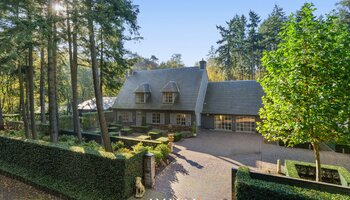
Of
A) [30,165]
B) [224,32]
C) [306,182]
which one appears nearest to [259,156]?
[306,182]

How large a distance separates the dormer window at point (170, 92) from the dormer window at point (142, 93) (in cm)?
257

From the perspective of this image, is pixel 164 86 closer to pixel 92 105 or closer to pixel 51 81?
pixel 51 81

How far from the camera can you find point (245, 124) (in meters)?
20.1

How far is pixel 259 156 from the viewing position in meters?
12.7

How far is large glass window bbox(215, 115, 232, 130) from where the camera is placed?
20.8 meters

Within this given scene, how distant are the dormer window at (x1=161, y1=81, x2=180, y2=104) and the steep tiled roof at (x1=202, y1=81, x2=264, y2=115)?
3663 mm

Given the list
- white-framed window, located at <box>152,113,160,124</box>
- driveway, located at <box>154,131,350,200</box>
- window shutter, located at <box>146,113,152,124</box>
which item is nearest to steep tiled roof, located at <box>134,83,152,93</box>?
window shutter, located at <box>146,113,152,124</box>

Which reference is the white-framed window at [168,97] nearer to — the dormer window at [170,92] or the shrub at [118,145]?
the dormer window at [170,92]

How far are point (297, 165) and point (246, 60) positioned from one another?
2857 centimetres

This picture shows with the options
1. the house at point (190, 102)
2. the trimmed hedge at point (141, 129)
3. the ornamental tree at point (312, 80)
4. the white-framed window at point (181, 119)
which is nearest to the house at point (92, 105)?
the house at point (190, 102)

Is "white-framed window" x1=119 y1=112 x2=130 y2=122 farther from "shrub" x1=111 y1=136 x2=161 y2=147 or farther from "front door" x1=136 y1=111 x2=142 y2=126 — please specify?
"shrub" x1=111 y1=136 x2=161 y2=147

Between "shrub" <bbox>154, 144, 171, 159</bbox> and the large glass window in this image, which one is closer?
"shrub" <bbox>154, 144, 171, 159</bbox>

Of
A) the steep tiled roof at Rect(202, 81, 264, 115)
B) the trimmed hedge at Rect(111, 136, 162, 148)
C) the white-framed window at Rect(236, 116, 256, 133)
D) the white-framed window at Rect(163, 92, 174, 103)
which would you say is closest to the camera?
the trimmed hedge at Rect(111, 136, 162, 148)

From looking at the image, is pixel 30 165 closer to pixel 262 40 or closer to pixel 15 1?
pixel 15 1
